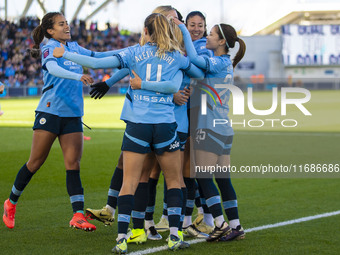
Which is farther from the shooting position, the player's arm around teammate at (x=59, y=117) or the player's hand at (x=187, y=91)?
the player's arm around teammate at (x=59, y=117)

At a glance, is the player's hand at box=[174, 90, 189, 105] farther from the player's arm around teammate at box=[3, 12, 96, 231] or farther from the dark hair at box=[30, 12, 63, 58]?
the dark hair at box=[30, 12, 63, 58]

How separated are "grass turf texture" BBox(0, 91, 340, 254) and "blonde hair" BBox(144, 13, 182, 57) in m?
1.81

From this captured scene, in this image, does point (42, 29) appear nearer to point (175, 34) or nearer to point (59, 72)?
point (59, 72)

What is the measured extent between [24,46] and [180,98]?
4001cm

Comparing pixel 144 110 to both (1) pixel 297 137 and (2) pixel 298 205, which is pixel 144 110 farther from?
(1) pixel 297 137

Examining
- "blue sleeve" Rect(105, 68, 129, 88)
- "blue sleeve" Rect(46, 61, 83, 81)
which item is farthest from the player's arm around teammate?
"blue sleeve" Rect(105, 68, 129, 88)

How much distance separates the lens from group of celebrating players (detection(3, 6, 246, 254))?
213 inches

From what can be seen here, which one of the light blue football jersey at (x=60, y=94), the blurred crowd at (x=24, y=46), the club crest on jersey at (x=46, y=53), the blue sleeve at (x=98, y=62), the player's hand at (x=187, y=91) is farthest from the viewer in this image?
the blurred crowd at (x=24, y=46)

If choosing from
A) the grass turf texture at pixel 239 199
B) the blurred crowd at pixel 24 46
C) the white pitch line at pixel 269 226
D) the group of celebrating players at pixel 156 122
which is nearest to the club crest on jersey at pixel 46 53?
the group of celebrating players at pixel 156 122

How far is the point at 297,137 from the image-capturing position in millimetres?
16719

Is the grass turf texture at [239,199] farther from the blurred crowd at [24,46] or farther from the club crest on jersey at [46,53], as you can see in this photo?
the blurred crowd at [24,46]

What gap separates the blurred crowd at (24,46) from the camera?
135 feet

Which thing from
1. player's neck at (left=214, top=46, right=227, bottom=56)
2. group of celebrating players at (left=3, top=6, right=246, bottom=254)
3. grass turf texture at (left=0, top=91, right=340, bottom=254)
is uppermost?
player's neck at (left=214, top=46, right=227, bottom=56)

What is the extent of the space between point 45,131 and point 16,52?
3789 cm
